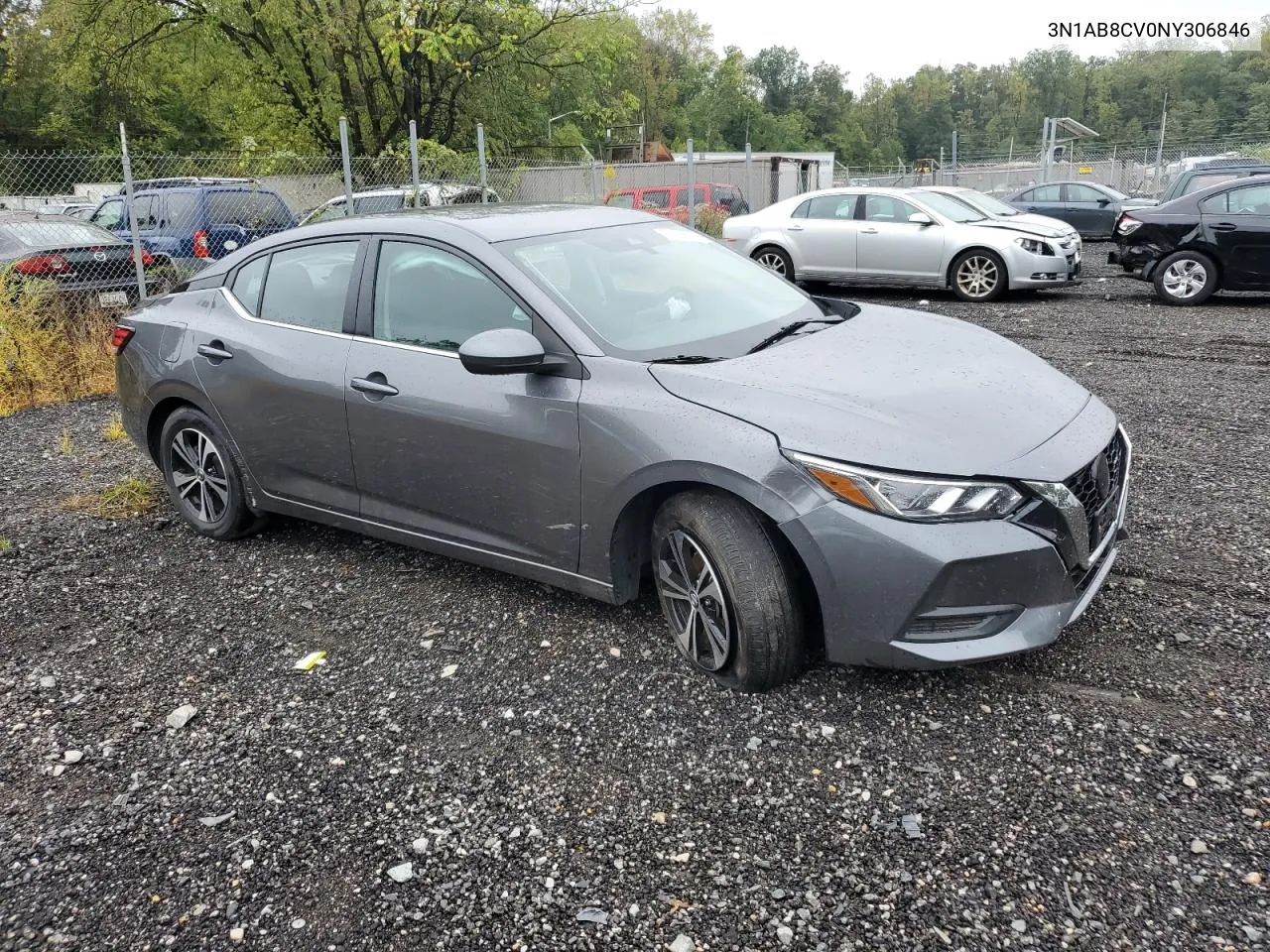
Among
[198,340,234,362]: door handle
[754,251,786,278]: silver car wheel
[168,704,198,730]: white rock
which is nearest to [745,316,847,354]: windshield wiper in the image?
[168,704,198,730]: white rock

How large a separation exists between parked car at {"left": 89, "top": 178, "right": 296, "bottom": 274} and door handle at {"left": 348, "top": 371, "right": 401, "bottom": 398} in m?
8.15

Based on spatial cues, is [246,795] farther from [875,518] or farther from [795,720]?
[875,518]

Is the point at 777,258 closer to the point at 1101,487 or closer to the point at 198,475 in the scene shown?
the point at 198,475

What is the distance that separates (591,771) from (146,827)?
1.29 m

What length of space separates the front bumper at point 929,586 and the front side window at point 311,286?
235 cm

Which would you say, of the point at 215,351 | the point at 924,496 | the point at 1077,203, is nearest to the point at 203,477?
the point at 215,351

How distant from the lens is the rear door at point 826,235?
13133 millimetres

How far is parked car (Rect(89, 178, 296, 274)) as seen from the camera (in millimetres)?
11453

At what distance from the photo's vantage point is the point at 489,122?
2462 centimetres

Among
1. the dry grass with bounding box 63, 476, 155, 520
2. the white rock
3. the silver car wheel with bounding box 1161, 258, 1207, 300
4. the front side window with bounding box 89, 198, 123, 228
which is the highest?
the front side window with bounding box 89, 198, 123, 228

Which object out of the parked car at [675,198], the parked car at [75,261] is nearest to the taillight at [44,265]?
the parked car at [75,261]

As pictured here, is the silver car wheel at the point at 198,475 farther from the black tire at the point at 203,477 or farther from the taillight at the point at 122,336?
the taillight at the point at 122,336

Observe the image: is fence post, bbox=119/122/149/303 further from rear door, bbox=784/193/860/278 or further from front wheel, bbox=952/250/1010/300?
front wheel, bbox=952/250/1010/300

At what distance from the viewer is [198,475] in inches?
199
